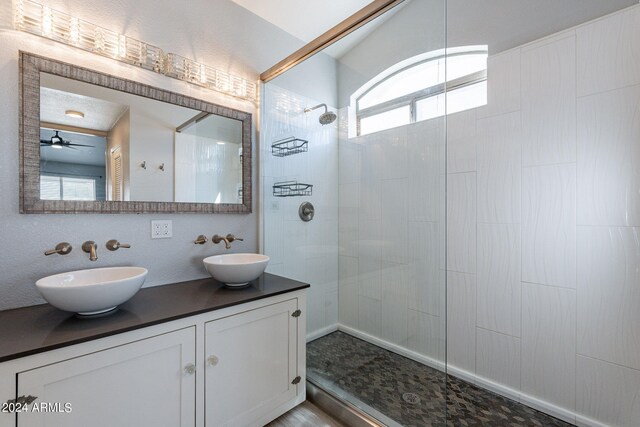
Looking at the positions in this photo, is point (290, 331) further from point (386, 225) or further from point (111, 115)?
point (111, 115)

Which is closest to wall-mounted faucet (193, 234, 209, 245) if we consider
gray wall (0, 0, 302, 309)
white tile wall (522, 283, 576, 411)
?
gray wall (0, 0, 302, 309)

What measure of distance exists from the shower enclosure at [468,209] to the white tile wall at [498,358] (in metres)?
0.01

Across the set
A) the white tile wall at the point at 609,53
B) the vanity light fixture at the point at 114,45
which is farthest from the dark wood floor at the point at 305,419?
the white tile wall at the point at 609,53

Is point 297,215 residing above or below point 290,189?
below

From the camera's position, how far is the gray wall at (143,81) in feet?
4.13

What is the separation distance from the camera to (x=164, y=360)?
3.86ft

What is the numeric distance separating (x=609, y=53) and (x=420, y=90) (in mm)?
1026

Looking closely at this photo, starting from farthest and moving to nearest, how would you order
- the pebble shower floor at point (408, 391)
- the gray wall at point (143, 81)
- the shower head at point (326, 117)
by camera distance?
1. the shower head at point (326, 117)
2. the pebble shower floor at point (408, 391)
3. the gray wall at point (143, 81)

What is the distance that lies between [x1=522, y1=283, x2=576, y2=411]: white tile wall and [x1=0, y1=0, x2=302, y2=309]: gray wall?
77.8 inches

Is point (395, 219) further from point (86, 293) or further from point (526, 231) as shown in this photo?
point (86, 293)

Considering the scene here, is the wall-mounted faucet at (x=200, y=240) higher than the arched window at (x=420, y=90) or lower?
lower

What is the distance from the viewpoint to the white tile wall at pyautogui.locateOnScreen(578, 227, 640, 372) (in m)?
1.45

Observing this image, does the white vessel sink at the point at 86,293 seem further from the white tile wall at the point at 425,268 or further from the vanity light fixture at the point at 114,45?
the white tile wall at the point at 425,268

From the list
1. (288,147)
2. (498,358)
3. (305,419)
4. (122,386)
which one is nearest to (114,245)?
(122,386)
